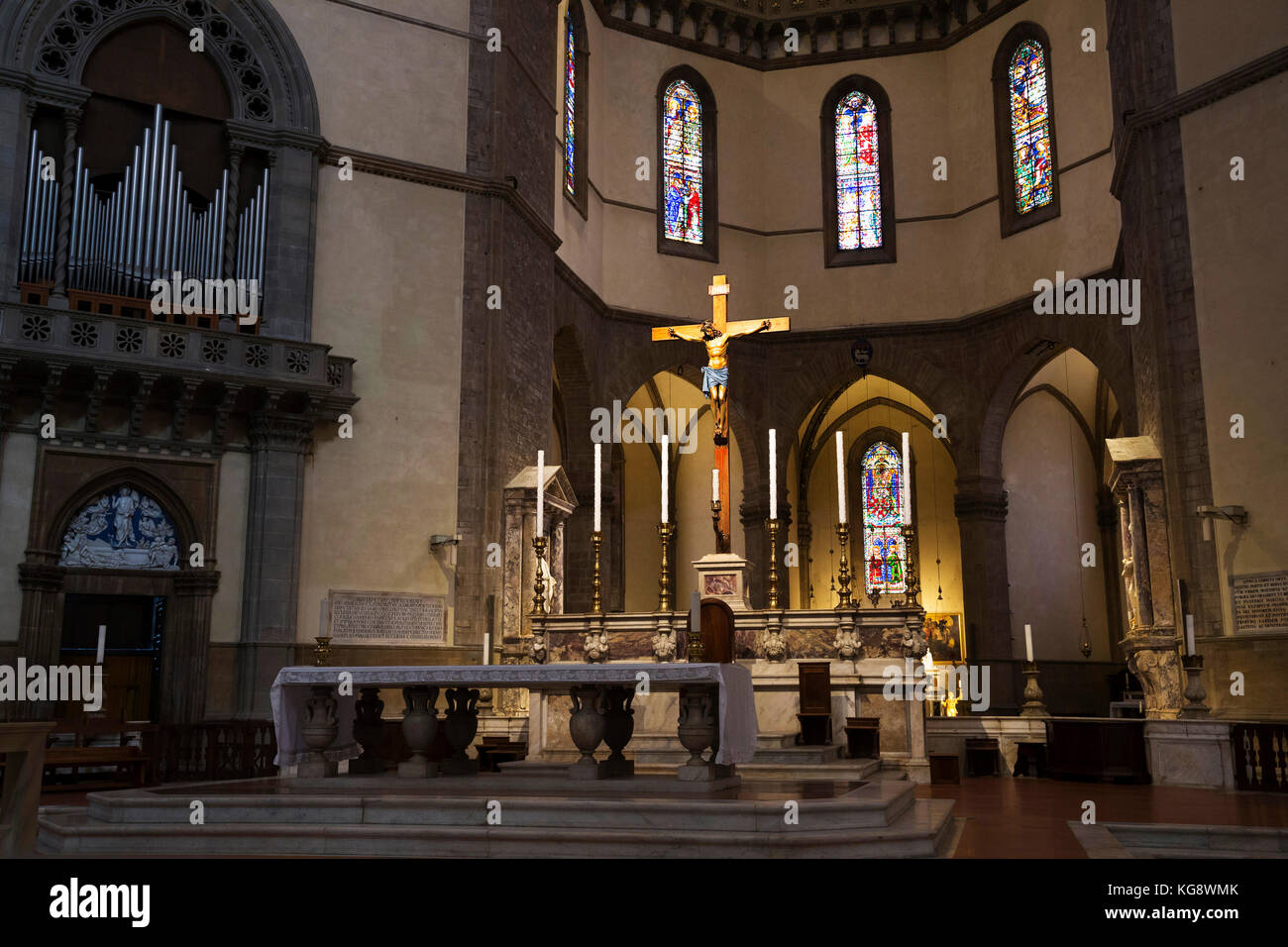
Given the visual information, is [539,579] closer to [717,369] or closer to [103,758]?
[717,369]

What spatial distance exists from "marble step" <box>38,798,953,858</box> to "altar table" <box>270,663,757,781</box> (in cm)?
122

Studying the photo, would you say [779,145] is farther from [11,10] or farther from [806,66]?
[11,10]

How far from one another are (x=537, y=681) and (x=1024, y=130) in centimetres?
1774

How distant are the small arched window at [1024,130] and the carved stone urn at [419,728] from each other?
16.1 m

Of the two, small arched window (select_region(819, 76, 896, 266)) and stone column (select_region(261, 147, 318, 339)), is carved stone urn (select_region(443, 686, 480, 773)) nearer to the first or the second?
stone column (select_region(261, 147, 318, 339))

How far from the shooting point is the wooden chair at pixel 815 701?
12.2 meters

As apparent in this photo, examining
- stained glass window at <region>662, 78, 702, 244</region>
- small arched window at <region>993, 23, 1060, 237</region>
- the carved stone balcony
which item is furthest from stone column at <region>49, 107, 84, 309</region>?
small arched window at <region>993, 23, 1060, 237</region>

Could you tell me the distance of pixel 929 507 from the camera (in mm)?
26328

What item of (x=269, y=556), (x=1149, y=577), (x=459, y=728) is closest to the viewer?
(x=459, y=728)

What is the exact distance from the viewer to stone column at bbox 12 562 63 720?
13.1 meters

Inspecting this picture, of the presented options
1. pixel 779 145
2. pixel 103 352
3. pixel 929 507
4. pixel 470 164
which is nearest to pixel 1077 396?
pixel 929 507

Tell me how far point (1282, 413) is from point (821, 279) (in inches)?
451

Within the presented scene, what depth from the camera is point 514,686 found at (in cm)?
873

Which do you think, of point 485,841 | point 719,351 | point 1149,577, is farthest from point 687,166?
point 485,841
